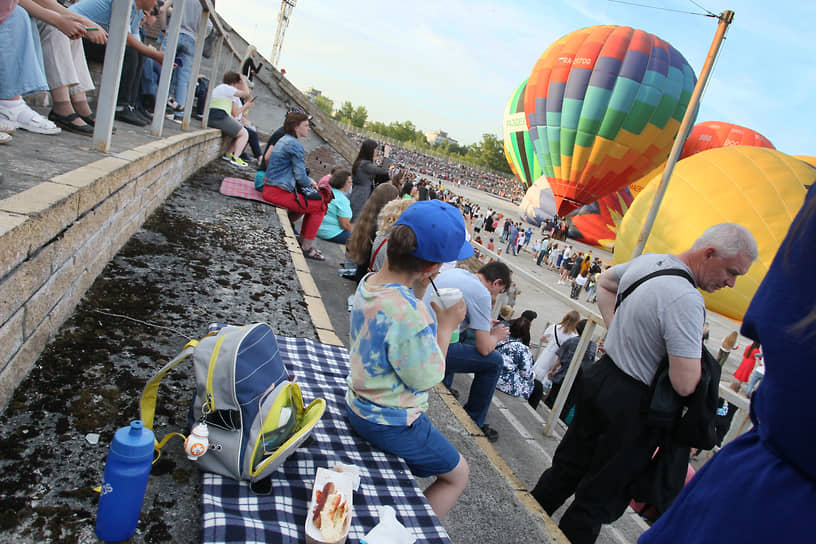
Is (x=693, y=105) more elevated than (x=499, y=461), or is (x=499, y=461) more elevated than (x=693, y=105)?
(x=693, y=105)

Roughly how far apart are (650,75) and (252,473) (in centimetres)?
2490

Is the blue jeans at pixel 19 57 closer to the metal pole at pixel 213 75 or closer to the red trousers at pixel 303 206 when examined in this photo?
the red trousers at pixel 303 206

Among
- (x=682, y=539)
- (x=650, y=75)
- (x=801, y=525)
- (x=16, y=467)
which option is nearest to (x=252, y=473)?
(x=16, y=467)

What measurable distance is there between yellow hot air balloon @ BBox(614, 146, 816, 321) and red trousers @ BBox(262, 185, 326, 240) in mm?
12066

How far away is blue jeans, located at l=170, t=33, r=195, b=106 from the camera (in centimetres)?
764

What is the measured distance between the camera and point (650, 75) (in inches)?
864

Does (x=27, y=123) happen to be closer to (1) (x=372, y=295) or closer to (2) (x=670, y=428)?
(1) (x=372, y=295)

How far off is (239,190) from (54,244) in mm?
4883

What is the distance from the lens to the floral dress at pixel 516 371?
508 cm

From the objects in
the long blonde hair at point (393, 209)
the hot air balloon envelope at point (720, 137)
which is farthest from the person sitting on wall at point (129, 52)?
the hot air balloon envelope at point (720, 137)

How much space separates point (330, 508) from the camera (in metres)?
1.83

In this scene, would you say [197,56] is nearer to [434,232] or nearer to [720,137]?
[434,232]

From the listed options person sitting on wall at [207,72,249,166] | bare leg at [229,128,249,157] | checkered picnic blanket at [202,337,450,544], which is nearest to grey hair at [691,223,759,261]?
checkered picnic blanket at [202,337,450,544]

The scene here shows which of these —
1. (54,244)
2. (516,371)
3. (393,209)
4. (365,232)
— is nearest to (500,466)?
(516,371)
